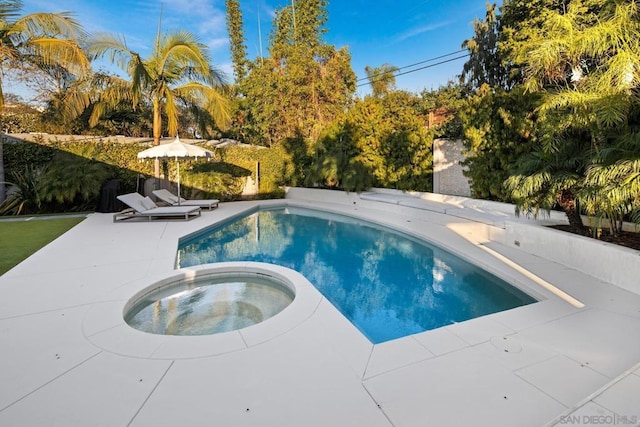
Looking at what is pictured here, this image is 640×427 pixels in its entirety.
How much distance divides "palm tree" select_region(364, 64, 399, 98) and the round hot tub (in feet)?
74.1

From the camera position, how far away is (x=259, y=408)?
2.42 m

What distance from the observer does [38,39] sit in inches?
414

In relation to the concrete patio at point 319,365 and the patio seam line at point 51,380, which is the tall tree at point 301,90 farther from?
the patio seam line at point 51,380

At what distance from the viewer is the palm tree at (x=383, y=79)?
25109 millimetres

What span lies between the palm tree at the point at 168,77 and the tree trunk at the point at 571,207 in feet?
40.6

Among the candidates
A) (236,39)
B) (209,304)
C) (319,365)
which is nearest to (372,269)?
(209,304)

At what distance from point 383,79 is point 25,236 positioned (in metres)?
23.9

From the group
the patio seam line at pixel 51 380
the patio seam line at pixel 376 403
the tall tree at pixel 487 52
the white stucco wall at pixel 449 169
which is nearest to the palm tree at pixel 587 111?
the patio seam line at pixel 376 403

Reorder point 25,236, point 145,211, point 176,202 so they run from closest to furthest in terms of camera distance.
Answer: point 25,236 → point 145,211 → point 176,202

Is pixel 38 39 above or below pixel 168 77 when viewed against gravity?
above

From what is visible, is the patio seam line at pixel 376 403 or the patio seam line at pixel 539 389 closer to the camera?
the patio seam line at pixel 376 403

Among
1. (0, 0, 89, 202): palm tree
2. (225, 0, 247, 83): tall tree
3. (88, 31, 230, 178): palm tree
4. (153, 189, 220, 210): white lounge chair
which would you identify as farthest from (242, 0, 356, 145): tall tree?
(0, 0, 89, 202): palm tree

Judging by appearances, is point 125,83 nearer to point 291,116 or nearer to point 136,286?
point 291,116

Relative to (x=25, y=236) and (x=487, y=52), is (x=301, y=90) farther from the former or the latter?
(x=25, y=236)
